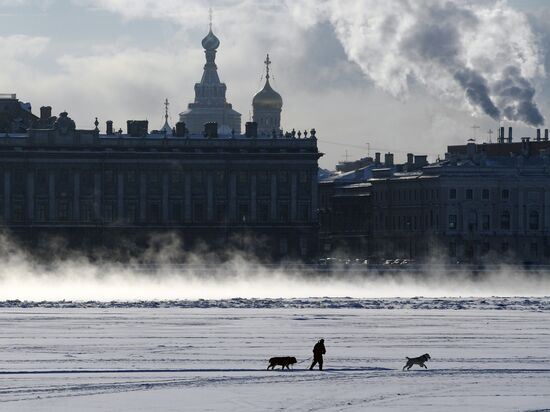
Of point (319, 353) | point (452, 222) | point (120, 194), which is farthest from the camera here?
point (452, 222)

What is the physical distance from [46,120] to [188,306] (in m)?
88.8

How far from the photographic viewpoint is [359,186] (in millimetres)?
198875

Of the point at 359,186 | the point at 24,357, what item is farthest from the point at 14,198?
the point at 24,357

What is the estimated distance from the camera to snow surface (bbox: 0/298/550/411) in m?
49.5

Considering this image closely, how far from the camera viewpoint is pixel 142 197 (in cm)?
17200

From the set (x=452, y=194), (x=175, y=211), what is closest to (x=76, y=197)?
(x=175, y=211)

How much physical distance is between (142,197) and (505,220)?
29822mm

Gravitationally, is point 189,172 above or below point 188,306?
above

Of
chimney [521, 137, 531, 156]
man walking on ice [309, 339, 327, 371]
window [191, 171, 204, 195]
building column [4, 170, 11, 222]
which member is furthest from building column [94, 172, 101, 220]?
man walking on ice [309, 339, 327, 371]

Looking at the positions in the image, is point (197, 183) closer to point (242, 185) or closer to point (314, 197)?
point (242, 185)

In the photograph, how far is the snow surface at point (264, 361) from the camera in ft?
162

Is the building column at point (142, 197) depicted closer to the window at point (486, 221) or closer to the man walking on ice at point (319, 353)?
the window at point (486, 221)

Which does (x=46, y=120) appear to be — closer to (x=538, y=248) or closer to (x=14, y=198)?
(x=14, y=198)

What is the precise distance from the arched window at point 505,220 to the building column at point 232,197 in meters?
22.2
